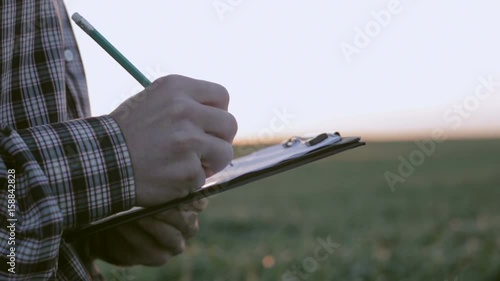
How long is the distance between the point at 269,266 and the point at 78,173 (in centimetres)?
233

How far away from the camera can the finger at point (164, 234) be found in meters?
1.38

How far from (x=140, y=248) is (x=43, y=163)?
0.43 meters

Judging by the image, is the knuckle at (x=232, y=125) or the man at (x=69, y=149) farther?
the knuckle at (x=232, y=125)

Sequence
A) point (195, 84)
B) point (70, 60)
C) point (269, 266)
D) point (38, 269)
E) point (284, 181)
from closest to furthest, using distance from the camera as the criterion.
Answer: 1. point (38, 269)
2. point (195, 84)
3. point (70, 60)
4. point (269, 266)
5. point (284, 181)

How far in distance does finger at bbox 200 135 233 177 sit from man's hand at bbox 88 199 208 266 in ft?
0.82

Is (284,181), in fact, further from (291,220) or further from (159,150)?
→ (159,150)

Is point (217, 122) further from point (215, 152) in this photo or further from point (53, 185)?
point (53, 185)

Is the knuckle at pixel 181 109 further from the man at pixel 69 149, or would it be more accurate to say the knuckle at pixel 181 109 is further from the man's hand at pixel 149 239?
the man's hand at pixel 149 239

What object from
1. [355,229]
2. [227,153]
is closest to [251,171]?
[227,153]

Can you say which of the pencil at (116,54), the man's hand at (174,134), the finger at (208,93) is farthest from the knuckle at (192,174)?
the pencil at (116,54)

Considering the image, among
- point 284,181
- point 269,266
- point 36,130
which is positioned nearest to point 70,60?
point 36,130

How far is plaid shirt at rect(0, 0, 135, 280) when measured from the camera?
1030mm

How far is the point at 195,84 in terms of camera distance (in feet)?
3.77

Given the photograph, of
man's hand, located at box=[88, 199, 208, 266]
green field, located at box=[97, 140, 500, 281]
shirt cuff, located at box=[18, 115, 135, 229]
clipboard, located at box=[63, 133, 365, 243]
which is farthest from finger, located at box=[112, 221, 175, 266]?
green field, located at box=[97, 140, 500, 281]
